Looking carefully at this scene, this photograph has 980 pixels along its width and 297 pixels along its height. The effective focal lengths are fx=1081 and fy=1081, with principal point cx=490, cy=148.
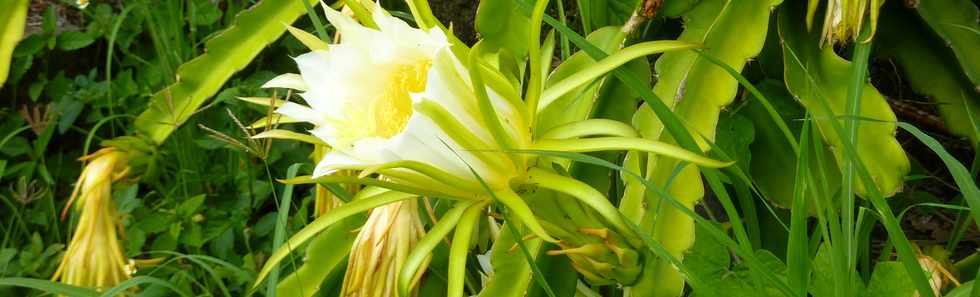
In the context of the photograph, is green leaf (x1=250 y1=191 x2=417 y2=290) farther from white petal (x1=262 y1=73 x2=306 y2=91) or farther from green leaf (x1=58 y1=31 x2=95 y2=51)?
green leaf (x1=58 y1=31 x2=95 y2=51)

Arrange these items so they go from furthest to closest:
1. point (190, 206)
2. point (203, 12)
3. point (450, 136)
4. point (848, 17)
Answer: point (203, 12) < point (190, 206) < point (848, 17) < point (450, 136)

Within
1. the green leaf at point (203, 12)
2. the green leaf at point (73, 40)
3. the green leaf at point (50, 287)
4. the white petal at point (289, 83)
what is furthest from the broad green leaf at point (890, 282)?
the green leaf at point (73, 40)

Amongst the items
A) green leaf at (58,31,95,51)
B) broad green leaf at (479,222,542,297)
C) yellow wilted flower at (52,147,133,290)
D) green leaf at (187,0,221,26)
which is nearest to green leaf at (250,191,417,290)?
broad green leaf at (479,222,542,297)

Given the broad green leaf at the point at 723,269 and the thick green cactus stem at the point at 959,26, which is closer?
the broad green leaf at the point at 723,269

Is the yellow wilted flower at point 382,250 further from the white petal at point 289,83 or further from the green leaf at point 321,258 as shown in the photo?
the white petal at point 289,83

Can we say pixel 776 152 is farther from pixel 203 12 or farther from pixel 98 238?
pixel 203 12

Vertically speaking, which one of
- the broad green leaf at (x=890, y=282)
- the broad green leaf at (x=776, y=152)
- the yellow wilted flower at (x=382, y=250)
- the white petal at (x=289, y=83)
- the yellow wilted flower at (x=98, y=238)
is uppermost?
the white petal at (x=289, y=83)

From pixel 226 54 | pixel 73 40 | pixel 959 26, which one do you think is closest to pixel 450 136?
pixel 959 26

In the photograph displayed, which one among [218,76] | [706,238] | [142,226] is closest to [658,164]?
[706,238]
